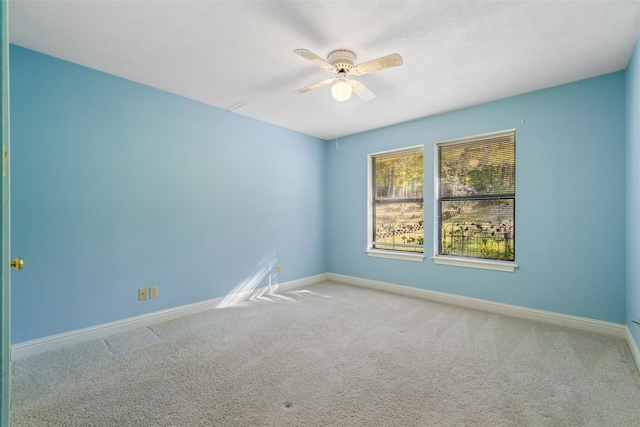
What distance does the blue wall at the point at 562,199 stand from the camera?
8.96 feet

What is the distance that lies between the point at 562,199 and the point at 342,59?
2.61m

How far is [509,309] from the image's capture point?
328 cm

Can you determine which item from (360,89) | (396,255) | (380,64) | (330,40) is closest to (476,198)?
(396,255)

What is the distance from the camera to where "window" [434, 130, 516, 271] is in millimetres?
3406

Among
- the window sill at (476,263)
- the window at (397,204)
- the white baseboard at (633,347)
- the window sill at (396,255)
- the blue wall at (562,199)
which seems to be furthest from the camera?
the window at (397,204)

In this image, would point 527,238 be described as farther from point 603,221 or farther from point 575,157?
point 575,157

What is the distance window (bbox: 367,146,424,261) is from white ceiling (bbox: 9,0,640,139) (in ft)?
4.23

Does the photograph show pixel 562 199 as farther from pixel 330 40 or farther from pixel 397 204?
pixel 330 40

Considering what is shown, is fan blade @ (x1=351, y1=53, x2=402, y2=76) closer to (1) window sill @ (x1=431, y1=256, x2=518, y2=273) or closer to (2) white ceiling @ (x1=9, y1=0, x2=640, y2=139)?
(2) white ceiling @ (x1=9, y1=0, x2=640, y2=139)

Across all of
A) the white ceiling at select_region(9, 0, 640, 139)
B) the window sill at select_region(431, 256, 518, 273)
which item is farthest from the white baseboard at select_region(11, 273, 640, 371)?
the white ceiling at select_region(9, 0, 640, 139)

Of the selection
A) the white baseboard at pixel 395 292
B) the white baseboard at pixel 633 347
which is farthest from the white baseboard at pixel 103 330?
the white baseboard at pixel 633 347

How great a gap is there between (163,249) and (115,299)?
2.04 ft

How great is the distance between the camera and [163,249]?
3154 mm

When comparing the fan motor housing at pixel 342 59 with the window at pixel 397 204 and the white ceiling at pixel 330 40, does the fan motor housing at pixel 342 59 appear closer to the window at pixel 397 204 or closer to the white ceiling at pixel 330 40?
the white ceiling at pixel 330 40
